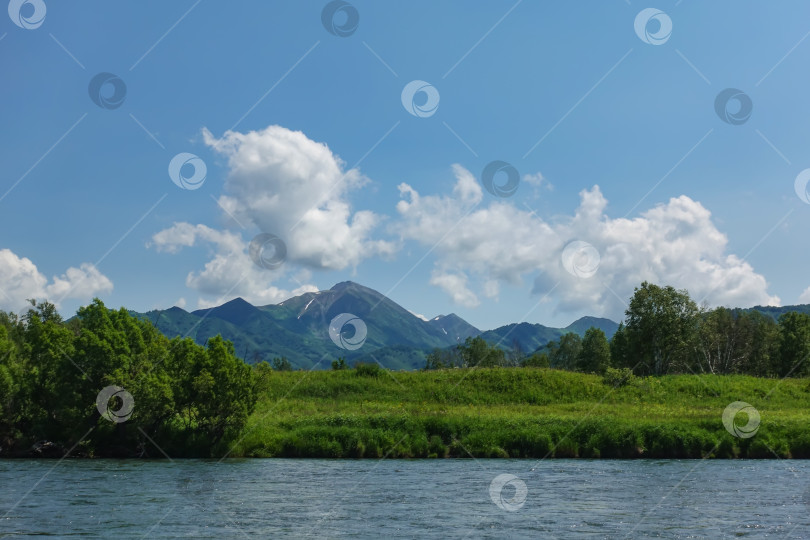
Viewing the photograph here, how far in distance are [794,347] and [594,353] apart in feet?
174

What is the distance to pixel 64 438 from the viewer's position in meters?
51.5

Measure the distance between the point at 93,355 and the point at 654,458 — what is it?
43301 millimetres

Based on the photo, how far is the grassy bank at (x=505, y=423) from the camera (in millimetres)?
52125

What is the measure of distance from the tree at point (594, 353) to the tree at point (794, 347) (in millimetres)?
41348

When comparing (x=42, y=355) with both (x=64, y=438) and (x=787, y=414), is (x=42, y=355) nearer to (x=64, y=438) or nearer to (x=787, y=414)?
(x=64, y=438)

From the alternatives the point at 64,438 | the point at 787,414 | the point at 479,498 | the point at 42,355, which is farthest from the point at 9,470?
the point at 787,414

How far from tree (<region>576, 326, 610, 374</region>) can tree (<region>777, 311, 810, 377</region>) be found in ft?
136

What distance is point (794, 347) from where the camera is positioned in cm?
12181

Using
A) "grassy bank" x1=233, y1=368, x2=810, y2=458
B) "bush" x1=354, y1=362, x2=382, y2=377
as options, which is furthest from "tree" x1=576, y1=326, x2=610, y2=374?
"bush" x1=354, y1=362, x2=382, y2=377

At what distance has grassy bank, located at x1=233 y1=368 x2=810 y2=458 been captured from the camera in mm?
52125

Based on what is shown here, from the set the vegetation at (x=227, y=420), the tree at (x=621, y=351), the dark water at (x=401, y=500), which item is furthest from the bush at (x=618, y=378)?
the dark water at (x=401, y=500)

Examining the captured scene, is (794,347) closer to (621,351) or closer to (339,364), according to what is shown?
(621,351)

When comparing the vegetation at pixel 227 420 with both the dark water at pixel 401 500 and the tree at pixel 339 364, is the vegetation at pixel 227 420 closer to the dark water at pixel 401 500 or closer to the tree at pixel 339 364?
the dark water at pixel 401 500

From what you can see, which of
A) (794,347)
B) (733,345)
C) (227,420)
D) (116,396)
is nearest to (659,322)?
(794,347)
